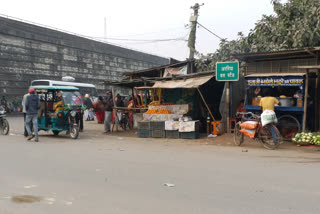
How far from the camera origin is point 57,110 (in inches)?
470

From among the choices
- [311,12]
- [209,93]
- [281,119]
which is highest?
[311,12]

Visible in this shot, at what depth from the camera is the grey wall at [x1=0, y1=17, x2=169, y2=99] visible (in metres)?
24.2

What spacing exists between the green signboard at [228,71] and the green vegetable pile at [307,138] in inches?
114

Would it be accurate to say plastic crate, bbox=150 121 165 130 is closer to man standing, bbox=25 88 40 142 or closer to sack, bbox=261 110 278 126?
sack, bbox=261 110 278 126

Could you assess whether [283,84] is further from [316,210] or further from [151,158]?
[316,210]

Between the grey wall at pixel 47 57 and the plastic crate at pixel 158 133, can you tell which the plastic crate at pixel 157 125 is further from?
the grey wall at pixel 47 57

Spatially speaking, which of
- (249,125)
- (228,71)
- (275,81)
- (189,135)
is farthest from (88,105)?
(249,125)

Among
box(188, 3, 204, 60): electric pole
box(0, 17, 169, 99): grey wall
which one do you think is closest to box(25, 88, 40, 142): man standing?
box(188, 3, 204, 60): electric pole

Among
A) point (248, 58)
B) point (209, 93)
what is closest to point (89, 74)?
point (209, 93)

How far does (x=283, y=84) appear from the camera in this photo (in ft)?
34.6

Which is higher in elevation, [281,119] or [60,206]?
[281,119]

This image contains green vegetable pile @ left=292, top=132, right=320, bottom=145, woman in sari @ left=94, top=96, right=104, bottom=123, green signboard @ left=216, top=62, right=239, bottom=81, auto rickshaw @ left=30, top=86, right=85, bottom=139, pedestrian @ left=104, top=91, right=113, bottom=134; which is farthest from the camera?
woman in sari @ left=94, top=96, right=104, bottom=123

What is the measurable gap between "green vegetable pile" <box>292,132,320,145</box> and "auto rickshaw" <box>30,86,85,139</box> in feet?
25.6

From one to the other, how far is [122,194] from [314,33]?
11138 mm
